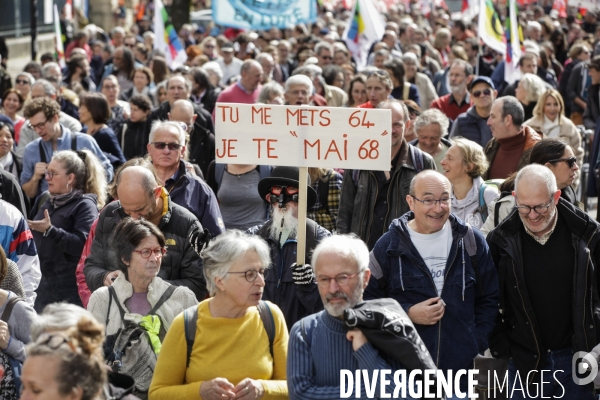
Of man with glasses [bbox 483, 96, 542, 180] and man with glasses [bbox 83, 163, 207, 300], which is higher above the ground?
man with glasses [bbox 483, 96, 542, 180]

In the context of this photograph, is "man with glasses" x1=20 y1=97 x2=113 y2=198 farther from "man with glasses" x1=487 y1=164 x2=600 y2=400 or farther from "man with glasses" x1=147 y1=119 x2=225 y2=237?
"man with glasses" x1=487 y1=164 x2=600 y2=400

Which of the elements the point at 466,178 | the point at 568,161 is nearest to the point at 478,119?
the point at 466,178

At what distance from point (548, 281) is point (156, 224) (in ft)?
7.27

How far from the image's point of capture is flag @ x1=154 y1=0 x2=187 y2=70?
55.6ft

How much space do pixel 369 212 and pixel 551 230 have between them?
1759 millimetres

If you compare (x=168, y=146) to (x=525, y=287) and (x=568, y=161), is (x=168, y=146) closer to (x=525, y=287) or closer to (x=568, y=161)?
(x=568, y=161)

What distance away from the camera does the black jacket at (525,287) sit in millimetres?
5441

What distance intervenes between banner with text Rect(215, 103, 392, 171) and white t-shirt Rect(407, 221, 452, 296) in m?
0.61

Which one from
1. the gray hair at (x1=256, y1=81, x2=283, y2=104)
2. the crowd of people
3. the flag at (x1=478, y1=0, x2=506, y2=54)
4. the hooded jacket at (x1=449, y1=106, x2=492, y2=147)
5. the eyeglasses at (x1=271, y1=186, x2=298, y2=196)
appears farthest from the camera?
the flag at (x1=478, y1=0, x2=506, y2=54)

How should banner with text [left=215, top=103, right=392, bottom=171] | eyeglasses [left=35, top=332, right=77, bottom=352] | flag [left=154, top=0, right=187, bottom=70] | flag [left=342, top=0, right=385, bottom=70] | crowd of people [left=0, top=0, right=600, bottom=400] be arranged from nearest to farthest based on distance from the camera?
1. eyeglasses [left=35, top=332, right=77, bottom=352]
2. crowd of people [left=0, top=0, right=600, bottom=400]
3. banner with text [left=215, top=103, right=392, bottom=171]
4. flag [left=154, top=0, right=187, bottom=70]
5. flag [left=342, top=0, right=385, bottom=70]

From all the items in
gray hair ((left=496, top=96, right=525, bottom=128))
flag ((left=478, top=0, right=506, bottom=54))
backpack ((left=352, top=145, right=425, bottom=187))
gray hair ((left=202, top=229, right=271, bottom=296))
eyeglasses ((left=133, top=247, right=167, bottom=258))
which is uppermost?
flag ((left=478, top=0, right=506, bottom=54))

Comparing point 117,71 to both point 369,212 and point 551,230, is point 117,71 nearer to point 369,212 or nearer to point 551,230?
point 369,212

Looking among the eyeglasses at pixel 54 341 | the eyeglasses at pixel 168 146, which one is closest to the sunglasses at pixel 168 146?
the eyeglasses at pixel 168 146

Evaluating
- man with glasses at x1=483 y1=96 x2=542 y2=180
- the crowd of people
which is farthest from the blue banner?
man with glasses at x1=483 y1=96 x2=542 y2=180
